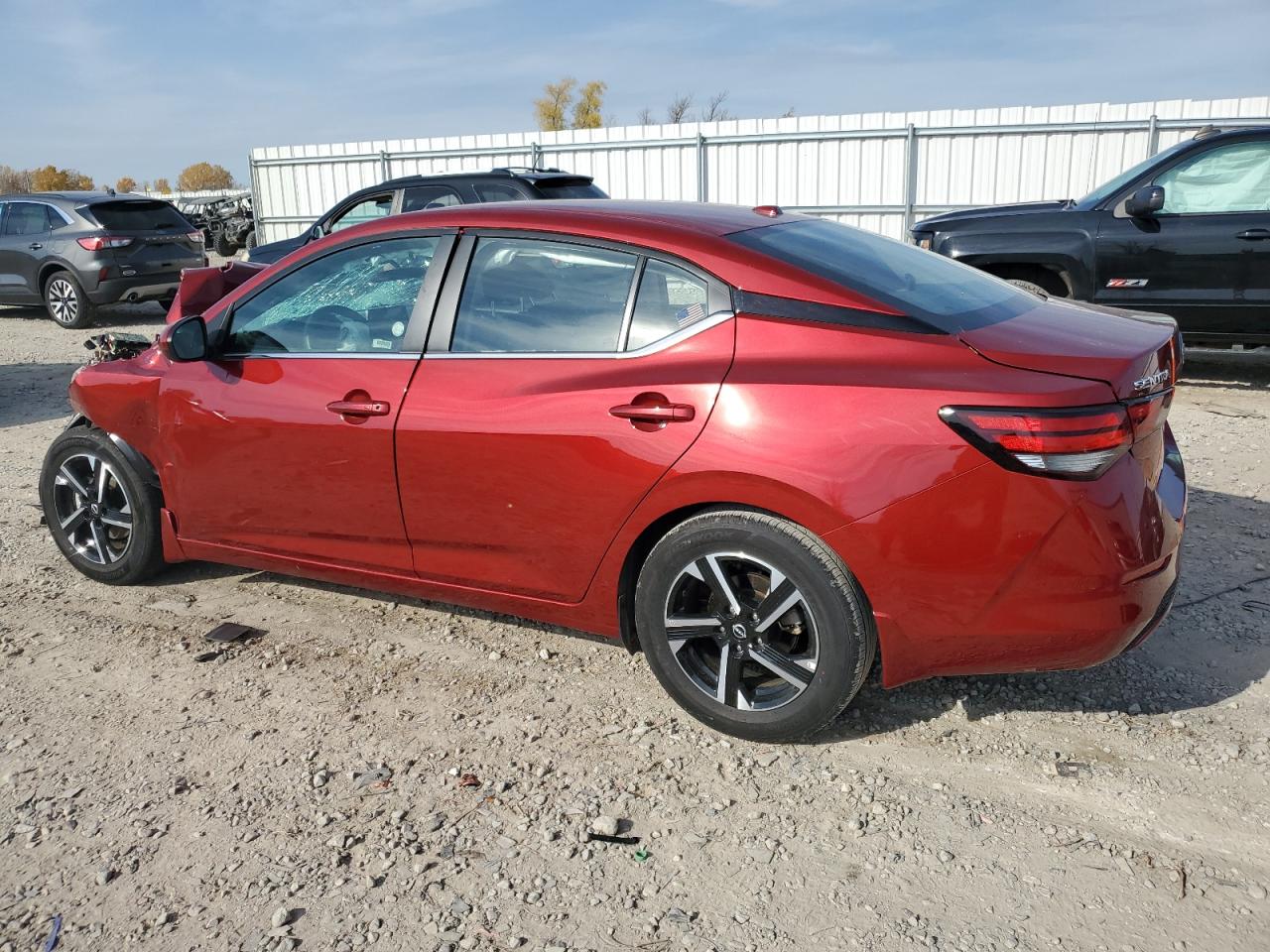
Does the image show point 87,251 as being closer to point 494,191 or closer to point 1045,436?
point 494,191

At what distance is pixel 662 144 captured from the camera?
1794 cm

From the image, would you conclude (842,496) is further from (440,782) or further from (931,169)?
(931,169)

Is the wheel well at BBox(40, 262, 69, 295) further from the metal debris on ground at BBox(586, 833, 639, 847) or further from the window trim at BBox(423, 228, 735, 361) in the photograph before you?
the metal debris on ground at BBox(586, 833, 639, 847)

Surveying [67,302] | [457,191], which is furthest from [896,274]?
[67,302]

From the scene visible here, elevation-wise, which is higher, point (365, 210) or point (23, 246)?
point (365, 210)

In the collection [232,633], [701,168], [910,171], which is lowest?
[232,633]

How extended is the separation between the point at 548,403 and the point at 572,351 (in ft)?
0.60

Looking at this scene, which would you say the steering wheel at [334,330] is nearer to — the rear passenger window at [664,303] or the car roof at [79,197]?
the rear passenger window at [664,303]

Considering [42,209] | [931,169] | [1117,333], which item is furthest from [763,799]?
[931,169]

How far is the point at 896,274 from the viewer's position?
3.23m

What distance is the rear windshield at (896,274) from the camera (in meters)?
2.96

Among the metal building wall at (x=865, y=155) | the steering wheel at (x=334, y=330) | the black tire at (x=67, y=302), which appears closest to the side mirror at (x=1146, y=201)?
the steering wheel at (x=334, y=330)

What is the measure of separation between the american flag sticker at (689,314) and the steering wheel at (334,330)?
1.22m

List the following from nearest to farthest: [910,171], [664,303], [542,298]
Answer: [664,303]
[542,298]
[910,171]
